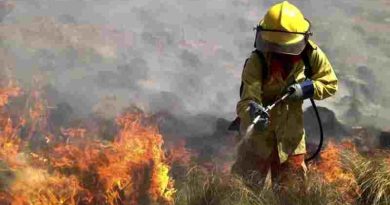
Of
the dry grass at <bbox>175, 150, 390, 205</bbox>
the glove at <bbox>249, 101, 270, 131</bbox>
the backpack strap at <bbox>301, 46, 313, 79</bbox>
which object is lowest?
the dry grass at <bbox>175, 150, 390, 205</bbox>

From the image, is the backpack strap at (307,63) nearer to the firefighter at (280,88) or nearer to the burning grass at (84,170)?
the firefighter at (280,88)

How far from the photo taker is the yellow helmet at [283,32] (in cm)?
367

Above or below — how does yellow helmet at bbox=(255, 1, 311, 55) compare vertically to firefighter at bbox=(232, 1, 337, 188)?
above

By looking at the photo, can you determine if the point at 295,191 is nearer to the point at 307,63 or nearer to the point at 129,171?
the point at 307,63

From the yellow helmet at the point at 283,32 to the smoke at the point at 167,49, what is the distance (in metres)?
3.39

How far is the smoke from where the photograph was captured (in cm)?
761

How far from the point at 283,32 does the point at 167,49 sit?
5.52 meters

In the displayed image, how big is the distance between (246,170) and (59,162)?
1931 millimetres

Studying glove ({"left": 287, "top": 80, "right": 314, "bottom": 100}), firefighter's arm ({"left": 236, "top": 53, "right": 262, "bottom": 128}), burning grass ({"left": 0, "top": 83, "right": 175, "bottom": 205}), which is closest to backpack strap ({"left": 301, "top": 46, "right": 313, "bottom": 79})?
glove ({"left": 287, "top": 80, "right": 314, "bottom": 100})

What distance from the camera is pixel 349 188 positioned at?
3.93 metres

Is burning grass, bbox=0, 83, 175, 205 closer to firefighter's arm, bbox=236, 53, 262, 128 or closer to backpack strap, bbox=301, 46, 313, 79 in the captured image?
firefighter's arm, bbox=236, 53, 262, 128

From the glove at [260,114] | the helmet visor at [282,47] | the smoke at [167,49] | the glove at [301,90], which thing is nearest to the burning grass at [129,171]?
the glove at [260,114]

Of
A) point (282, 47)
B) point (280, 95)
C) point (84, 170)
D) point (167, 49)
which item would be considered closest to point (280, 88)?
point (280, 95)

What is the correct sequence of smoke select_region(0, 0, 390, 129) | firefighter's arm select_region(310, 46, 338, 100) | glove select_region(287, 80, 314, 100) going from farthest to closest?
smoke select_region(0, 0, 390, 129), firefighter's arm select_region(310, 46, 338, 100), glove select_region(287, 80, 314, 100)
